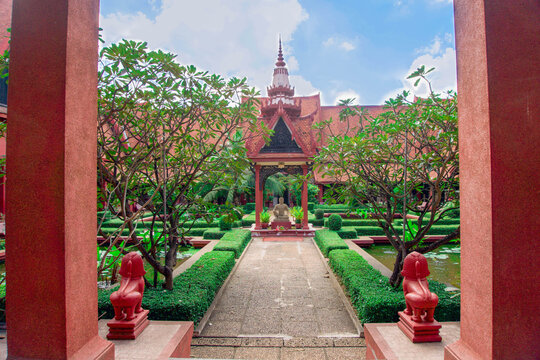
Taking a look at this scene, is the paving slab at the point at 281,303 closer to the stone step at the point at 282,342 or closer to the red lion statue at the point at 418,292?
the stone step at the point at 282,342

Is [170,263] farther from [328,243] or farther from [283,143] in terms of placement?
[283,143]

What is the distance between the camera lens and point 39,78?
178cm

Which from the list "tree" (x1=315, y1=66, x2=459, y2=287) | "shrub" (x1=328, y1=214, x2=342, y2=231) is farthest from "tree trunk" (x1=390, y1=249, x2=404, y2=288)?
"shrub" (x1=328, y1=214, x2=342, y2=231)

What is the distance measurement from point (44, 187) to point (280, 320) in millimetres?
3702

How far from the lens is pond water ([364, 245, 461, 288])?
6.94m

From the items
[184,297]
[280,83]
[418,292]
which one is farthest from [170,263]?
[280,83]

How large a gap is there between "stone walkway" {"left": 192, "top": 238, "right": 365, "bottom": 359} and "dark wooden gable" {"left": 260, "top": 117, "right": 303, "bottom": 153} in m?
5.95

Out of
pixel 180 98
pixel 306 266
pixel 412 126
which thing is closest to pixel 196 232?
pixel 306 266

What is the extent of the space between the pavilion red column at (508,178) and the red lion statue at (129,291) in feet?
9.83

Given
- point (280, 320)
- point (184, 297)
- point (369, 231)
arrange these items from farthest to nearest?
point (369, 231)
point (280, 320)
point (184, 297)

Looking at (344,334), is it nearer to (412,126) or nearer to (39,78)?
(412,126)

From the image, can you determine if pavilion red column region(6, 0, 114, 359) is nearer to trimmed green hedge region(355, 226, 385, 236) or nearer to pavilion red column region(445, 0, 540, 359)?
pavilion red column region(445, 0, 540, 359)

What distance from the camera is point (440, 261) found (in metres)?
8.41

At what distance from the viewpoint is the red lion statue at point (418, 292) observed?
271cm
